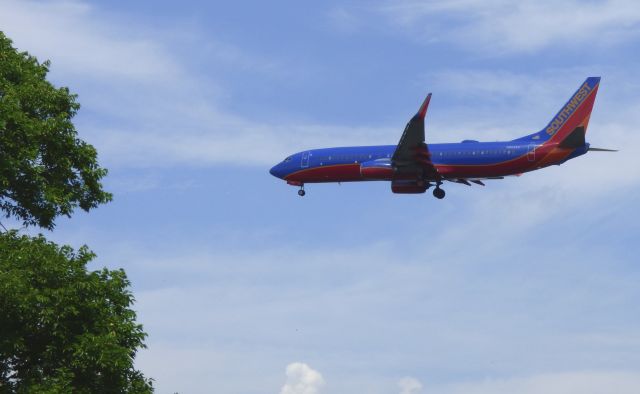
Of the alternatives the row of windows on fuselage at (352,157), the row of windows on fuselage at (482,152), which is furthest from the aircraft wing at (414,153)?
the row of windows on fuselage at (352,157)

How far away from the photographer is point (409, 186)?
74.1m

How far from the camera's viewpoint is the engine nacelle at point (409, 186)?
242 feet

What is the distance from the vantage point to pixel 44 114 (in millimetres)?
34250

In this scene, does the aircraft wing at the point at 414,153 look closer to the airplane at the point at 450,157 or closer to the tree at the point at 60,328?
the airplane at the point at 450,157

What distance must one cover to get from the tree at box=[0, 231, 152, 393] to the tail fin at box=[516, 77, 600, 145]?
153 ft

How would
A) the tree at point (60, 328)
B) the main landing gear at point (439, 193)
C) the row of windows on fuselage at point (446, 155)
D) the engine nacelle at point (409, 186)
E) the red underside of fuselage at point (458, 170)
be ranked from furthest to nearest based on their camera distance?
the main landing gear at point (439, 193), the engine nacelle at point (409, 186), the row of windows on fuselage at point (446, 155), the red underside of fuselage at point (458, 170), the tree at point (60, 328)

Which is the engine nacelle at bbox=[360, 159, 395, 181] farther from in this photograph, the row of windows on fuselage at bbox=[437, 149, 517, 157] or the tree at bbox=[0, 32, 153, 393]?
the tree at bbox=[0, 32, 153, 393]

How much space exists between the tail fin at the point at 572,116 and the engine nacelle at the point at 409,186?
7461 mm

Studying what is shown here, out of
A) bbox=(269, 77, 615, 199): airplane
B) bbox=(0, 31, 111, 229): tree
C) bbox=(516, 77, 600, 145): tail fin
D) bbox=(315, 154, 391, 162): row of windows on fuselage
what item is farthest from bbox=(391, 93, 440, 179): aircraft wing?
bbox=(0, 31, 111, 229): tree

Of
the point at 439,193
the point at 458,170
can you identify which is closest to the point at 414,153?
the point at 458,170

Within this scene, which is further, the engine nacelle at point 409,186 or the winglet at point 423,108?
the engine nacelle at point 409,186

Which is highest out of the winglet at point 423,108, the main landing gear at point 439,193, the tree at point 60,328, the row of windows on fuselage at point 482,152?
the winglet at point 423,108

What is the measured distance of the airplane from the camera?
70250 millimetres

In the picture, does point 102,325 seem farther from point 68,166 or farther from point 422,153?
point 422,153
